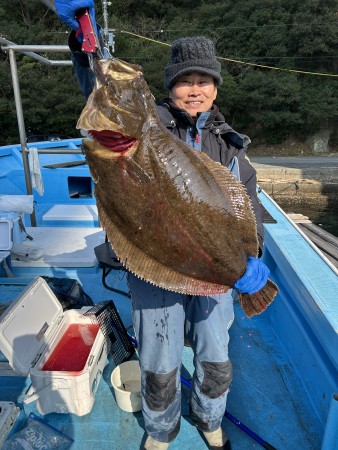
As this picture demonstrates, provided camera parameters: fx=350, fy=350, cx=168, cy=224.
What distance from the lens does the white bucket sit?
2.63 meters

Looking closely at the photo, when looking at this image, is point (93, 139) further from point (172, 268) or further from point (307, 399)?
point (307, 399)

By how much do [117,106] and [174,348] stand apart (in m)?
1.46

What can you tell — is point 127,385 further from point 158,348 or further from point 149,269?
point 149,269

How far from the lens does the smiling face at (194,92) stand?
2.15 m

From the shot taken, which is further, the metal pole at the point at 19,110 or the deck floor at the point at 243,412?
the metal pole at the point at 19,110

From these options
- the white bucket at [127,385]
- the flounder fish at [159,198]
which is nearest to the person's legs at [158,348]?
the flounder fish at [159,198]

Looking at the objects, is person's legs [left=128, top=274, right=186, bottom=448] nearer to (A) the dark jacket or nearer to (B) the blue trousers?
(B) the blue trousers

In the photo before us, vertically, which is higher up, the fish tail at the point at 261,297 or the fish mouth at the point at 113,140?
the fish mouth at the point at 113,140

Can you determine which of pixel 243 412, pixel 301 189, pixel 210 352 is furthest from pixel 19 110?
pixel 301 189

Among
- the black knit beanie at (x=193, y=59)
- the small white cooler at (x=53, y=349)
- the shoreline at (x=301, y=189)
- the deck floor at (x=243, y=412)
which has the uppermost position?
the black knit beanie at (x=193, y=59)

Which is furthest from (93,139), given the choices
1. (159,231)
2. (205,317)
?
(205,317)

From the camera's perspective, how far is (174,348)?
7.18 feet

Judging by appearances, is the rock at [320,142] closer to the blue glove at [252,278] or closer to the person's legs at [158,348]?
the blue glove at [252,278]

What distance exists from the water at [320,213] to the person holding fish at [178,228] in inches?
691
